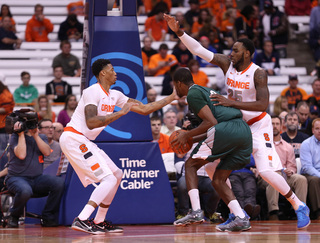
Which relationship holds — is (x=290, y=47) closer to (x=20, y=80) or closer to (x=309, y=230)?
(x=20, y=80)

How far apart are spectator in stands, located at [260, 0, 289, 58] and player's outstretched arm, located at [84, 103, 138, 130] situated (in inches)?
422

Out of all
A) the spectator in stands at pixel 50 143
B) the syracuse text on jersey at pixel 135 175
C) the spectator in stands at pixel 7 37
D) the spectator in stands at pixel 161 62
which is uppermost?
the spectator in stands at pixel 7 37

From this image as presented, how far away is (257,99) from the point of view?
845 centimetres

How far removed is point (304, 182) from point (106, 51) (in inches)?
158

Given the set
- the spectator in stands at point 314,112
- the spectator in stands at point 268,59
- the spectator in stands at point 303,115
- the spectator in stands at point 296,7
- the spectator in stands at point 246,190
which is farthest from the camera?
the spectator in stands at point 296,7

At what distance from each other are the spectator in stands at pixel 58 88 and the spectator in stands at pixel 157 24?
3513 mm

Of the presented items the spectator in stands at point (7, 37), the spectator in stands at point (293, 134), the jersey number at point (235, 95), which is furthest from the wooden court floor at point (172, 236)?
the spectator in stands at point (7, 37)

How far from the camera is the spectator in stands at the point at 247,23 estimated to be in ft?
60.1

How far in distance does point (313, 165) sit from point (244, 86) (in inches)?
146

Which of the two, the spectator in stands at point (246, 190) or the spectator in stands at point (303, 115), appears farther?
the spectator in stands at point (303, 115)

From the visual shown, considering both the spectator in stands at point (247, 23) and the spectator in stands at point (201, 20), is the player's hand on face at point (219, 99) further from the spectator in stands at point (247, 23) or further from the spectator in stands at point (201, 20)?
the spectator in stands at point (247, 23)

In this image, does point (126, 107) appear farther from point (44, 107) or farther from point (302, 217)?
point (44, 107)

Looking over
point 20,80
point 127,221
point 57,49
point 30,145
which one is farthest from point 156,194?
point 57,49

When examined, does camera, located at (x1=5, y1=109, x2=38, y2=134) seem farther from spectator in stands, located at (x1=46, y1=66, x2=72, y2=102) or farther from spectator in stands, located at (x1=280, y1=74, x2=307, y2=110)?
spectator in stands, located at (x1=280, y1=74, x2=307, y2=110)
